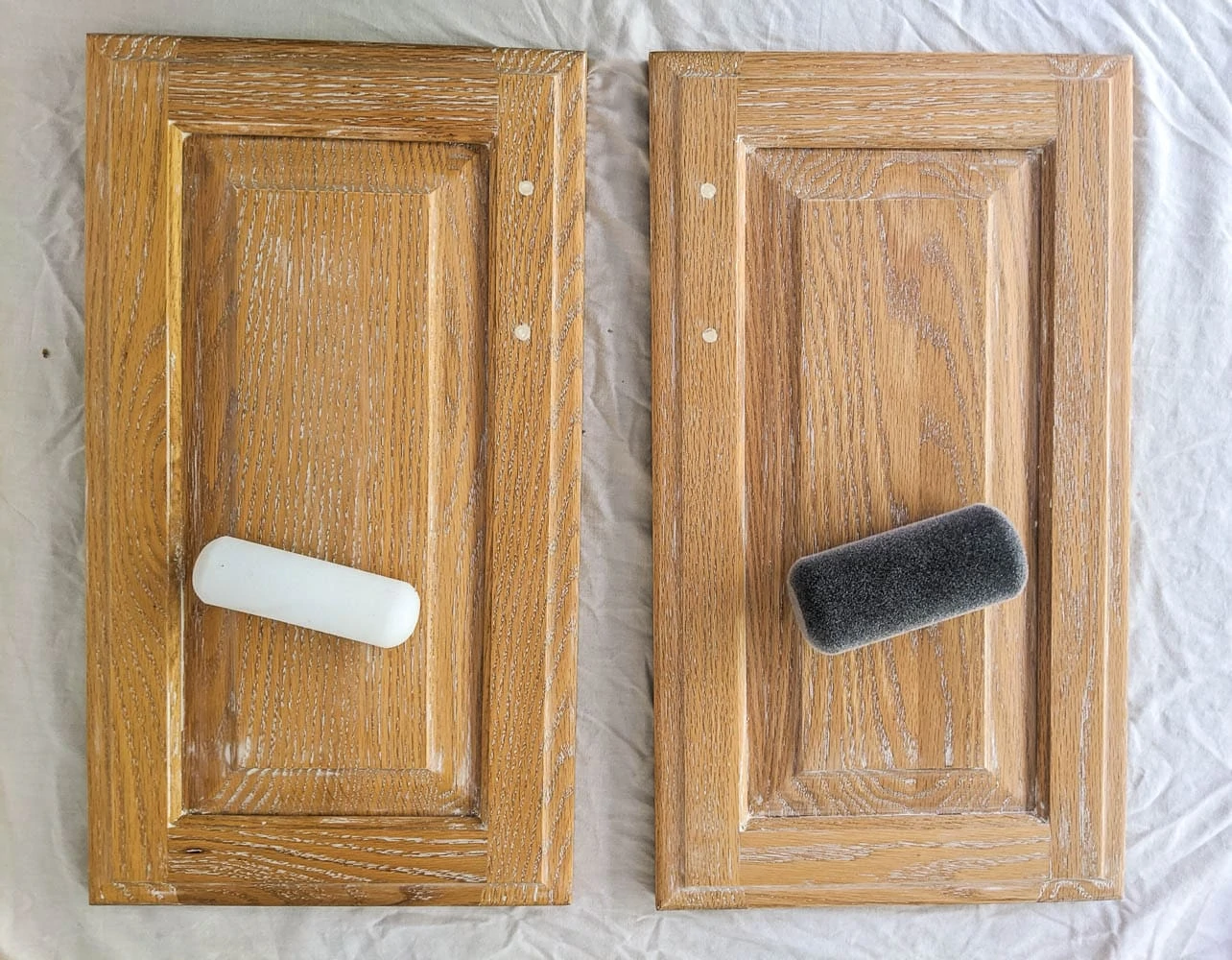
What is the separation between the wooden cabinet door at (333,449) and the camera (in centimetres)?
43

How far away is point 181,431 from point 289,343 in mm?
72

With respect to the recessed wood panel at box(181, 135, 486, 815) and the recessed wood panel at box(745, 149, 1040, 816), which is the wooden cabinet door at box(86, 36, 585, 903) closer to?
the recessed wood panel at box(181, 135, 486, 815)

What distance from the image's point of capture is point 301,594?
1.35 feet

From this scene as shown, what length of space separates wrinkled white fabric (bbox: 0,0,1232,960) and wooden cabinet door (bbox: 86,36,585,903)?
0.12ft

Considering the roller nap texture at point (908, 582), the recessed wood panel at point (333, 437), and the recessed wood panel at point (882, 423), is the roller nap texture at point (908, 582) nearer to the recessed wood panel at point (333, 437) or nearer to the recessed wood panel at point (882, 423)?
the recessed wood panel at point (882, 423)

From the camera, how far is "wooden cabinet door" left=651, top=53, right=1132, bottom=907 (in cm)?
44

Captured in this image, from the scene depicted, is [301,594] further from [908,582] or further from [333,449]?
[908,582]

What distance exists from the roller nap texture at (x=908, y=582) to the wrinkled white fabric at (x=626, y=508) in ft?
0.34

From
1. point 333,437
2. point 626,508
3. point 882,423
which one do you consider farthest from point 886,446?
point 333,437

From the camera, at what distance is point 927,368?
447 millimetres

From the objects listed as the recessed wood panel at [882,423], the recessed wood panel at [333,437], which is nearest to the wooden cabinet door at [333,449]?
the recessed wood panel at [333,437]

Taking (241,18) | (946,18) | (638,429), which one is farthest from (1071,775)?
(241,18)

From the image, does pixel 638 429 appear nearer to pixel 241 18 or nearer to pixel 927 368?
pixel 927 368

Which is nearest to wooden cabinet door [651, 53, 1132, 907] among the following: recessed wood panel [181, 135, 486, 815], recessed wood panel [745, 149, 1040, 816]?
recessed wood panel [745, 149, 1040, 816]
